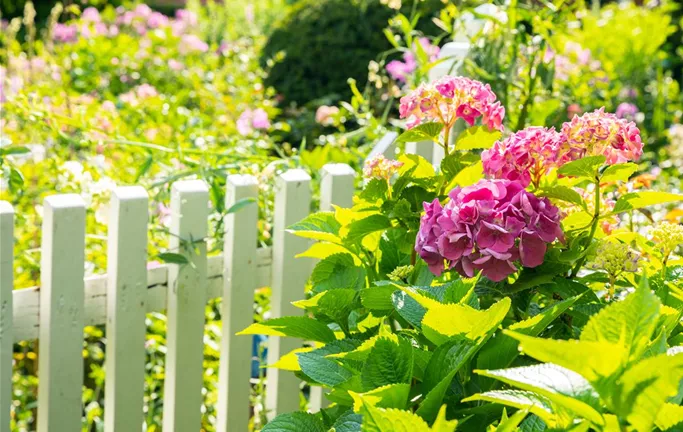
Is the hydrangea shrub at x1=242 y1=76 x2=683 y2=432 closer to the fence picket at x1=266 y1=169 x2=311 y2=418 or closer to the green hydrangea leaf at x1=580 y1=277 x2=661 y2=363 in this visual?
the green hydrangea leaf at x1=580 y1=277 x2=661 y2=363

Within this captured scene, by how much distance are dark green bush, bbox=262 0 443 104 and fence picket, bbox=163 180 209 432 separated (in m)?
3.28

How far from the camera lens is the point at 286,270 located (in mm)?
2234

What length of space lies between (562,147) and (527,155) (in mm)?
49

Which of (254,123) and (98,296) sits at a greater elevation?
(254,123)

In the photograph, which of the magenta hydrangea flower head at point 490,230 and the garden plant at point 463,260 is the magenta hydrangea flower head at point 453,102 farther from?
the magenta hydrangea flower head at point 490,230

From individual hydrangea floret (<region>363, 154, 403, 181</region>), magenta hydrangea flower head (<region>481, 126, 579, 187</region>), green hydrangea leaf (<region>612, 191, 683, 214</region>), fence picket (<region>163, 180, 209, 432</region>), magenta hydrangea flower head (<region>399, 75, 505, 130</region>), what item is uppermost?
magenta hydrangea flower head (<region>399, 75, 505, 130</region>)

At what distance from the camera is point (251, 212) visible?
6.98ft

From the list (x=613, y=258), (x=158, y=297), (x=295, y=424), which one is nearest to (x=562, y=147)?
(x=613, y=258)

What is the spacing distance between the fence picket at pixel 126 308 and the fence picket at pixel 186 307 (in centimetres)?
8

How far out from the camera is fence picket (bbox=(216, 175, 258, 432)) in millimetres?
2109

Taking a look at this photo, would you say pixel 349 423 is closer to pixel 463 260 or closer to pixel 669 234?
pixel 463 260

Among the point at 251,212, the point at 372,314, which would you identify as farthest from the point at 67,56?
the point at 372,314

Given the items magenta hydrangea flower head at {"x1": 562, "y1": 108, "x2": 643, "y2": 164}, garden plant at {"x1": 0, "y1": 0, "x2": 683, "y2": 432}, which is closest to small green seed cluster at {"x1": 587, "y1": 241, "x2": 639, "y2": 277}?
garden plant at {"x1": 0, "y1": 0, "x2": 683, "y2": 432}

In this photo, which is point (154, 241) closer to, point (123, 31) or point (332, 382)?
point (332, 382)
